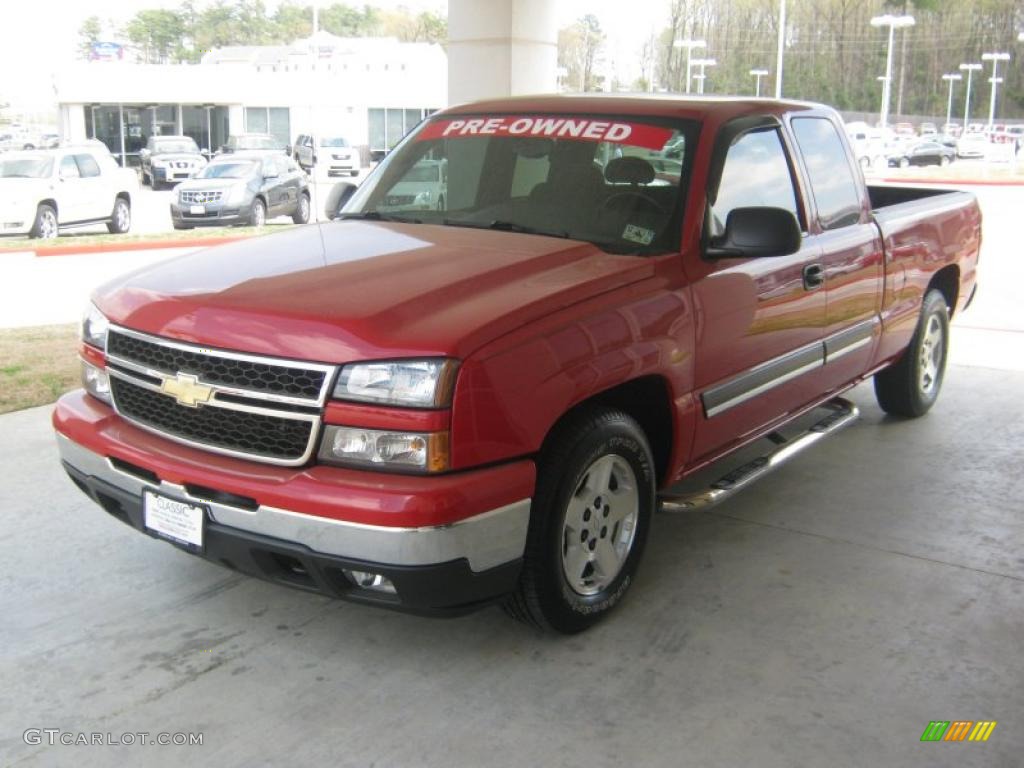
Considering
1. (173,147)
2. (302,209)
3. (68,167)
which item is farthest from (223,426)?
(173,147)

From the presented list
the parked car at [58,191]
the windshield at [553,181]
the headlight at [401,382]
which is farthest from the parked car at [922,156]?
the headlight at [401,382]

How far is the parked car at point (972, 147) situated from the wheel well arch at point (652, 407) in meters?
55.6

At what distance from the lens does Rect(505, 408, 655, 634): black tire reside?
3455 millimetres

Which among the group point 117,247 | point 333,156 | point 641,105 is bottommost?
point 117,247

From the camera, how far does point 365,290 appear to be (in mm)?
3467

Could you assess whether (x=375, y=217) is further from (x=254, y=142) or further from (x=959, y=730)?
(x=254, y=142)

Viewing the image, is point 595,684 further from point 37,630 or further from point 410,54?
point 410,54

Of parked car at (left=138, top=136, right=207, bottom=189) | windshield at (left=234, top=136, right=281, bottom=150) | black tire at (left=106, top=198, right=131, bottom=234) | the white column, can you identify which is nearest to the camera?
the white column

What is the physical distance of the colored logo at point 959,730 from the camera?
319 centimetres

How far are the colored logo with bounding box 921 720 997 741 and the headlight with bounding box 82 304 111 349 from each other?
3.06m

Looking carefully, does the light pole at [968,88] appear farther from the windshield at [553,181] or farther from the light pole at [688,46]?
the windshield at [553,181]

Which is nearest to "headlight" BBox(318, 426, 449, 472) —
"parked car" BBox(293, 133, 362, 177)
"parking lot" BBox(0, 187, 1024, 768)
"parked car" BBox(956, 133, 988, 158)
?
"parking lot" BBox(0, 187, 1024, 768)

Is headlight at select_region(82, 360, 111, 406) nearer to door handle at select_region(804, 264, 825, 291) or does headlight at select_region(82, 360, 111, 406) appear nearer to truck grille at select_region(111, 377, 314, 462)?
truck grille at select_region(111, 377, 314, 462)

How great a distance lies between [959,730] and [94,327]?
327 centimetres
